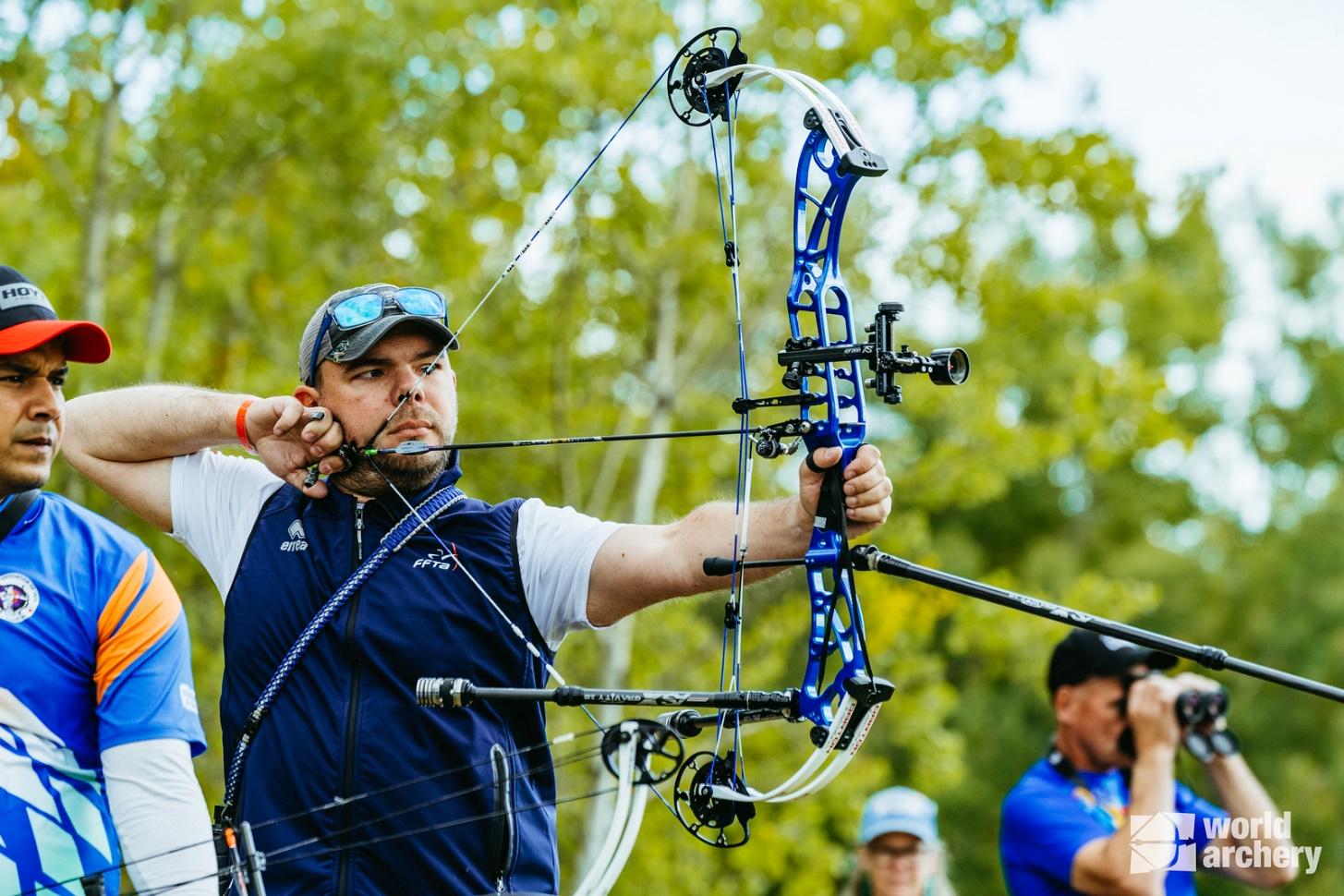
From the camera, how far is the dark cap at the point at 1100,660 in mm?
4770

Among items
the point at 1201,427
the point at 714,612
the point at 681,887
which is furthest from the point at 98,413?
the point at 1201,427

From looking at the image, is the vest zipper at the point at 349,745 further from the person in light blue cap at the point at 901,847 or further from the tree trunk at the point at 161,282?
the tree trunk at the point at 161,282

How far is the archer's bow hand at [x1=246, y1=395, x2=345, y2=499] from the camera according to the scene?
3.42m

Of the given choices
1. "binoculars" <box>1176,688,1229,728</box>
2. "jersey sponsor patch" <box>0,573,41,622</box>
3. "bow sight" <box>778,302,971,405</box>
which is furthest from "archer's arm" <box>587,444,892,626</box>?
"binoculars" <box>1176,688,1229,728</box>

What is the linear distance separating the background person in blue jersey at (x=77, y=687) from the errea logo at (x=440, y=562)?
1.72ft

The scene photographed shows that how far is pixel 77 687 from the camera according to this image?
286cm

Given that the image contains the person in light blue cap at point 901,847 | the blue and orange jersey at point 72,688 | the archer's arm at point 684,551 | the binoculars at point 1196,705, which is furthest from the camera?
the person in light blue cap at point 901,847

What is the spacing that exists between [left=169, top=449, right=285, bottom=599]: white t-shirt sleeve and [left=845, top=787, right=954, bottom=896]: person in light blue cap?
2.72 metres

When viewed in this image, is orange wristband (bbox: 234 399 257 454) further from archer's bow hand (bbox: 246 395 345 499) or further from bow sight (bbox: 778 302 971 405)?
bow sight (bbox: 778 302 971 405)

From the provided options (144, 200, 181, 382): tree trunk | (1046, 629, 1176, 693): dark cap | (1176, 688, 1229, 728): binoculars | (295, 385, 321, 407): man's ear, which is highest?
(144, 200, 181, 382): tree trunk
